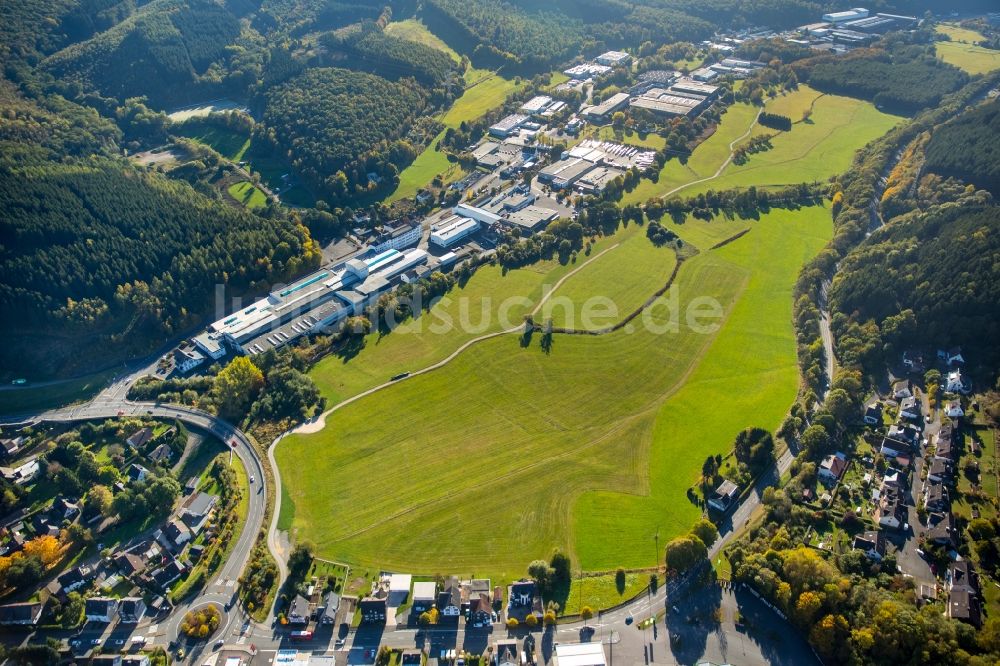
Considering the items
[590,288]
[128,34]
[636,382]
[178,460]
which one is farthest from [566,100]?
[178,460]

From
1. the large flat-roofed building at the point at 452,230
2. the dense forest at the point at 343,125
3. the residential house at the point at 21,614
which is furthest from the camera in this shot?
the dense forest at the point at 343,125

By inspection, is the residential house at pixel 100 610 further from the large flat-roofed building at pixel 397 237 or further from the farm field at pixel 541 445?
the large flat-roofed building at pixel 397 237

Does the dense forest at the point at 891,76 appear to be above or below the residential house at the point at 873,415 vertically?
above

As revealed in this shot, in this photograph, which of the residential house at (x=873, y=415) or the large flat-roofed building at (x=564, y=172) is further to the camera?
the large flat-roofed building at (x=564, y=172)

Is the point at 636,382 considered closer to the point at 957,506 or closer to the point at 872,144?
the point at 957,506

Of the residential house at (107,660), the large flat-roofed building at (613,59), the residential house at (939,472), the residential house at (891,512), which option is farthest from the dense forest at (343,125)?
the residential house at (939,472)

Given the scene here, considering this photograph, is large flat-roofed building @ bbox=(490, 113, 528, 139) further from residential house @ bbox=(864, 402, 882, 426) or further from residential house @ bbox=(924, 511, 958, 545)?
residential house @ bbox=(924, 511, 958, 545)

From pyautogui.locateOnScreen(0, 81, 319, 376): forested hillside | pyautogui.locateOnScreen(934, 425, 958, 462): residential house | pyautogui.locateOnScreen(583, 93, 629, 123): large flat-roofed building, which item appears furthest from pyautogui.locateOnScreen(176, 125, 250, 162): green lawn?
pyautogui.locateOnScreen(934, 425, 958, 462): residential house
